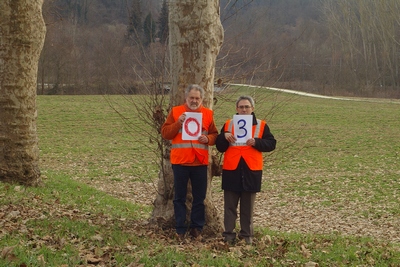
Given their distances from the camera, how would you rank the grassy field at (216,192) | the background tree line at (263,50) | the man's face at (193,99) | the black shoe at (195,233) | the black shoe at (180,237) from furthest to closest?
the background tree line at (263,50) → the black shoe at (195,233) → the black shoe at (180,237) → the man's face at (193,99) → the grassy field at (216,192)

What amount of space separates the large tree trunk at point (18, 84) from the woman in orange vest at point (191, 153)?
4.14 metres

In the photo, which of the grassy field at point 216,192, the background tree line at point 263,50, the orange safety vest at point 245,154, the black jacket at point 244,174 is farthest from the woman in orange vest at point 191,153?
the background tree line at point 263,50

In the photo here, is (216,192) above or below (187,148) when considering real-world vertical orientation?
below

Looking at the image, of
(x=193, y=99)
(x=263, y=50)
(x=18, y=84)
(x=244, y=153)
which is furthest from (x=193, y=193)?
(x=18, y=84)

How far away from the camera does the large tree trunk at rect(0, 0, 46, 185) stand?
31.2ft

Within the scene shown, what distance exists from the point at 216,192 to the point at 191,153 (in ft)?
27.6

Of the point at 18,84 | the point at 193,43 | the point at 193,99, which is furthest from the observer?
the point at 18,84

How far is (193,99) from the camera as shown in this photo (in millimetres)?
6578

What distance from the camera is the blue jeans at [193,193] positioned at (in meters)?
6.77

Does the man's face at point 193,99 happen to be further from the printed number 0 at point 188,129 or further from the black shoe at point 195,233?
the black shoe at point 195,233

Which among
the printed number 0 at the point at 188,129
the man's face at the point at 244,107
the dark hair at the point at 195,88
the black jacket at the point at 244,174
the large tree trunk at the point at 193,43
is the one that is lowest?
the black jacket at the point at 244,174

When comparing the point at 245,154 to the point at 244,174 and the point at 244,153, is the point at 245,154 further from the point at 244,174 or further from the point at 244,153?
the point at 244,174

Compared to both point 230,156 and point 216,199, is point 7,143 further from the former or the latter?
point 216,199

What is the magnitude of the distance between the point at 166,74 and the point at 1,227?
11.1 ft
